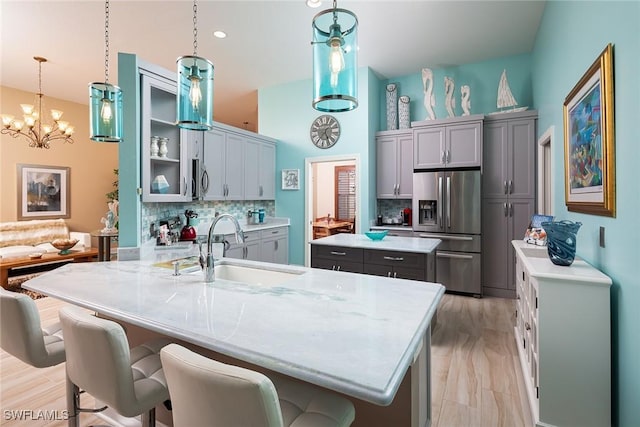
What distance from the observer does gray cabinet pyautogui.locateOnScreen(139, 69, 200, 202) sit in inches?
123

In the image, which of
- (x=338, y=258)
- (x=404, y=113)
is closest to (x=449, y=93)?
(x=404, y=113)

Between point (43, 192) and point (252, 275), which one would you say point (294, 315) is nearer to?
point (252, 275)

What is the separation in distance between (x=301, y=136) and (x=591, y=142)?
423 cm

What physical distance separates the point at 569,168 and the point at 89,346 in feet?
10.1

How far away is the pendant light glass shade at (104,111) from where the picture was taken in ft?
7.36

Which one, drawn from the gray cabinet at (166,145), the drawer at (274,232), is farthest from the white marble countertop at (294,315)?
the drawer at (274,232)

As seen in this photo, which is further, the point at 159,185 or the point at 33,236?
the point at 33,236

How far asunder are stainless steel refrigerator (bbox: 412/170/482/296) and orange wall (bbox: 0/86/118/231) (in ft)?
21.2

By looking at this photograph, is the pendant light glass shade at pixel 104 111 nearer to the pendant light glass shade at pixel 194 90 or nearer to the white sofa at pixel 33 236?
the pendant light glass shade at pixel 194 90

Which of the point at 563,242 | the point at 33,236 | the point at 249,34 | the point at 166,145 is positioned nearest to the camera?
the point at 563,242

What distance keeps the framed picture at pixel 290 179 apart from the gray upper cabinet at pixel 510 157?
2.88 m

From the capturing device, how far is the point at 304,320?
1212 millimetres

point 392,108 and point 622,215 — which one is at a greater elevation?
point 392,108

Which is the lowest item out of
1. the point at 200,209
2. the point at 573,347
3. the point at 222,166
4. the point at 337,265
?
the point at 573,347
